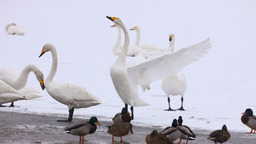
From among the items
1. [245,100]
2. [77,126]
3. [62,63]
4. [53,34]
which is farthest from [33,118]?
[53,34]

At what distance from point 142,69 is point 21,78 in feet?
7.54

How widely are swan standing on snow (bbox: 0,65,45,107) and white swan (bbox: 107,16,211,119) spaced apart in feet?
4.40

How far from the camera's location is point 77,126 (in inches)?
281

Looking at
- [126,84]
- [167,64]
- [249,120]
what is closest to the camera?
[249,120]

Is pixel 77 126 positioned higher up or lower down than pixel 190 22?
lower down

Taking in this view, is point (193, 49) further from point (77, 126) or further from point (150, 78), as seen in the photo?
point (77, 126)

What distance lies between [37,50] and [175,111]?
1017cm

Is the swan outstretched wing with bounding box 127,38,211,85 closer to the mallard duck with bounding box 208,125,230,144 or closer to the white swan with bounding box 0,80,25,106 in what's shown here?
the white swan with bounding box 0,80,25,106

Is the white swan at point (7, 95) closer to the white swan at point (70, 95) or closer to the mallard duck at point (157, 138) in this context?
the white swan at point (70, 95)

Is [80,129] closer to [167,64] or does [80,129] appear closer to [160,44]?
[167,64]

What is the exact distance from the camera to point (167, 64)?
425 inches

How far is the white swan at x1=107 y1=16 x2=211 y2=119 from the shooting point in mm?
10195

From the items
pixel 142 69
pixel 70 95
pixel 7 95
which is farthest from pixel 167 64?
pixel 7 95

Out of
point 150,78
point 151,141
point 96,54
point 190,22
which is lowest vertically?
point 151,141
